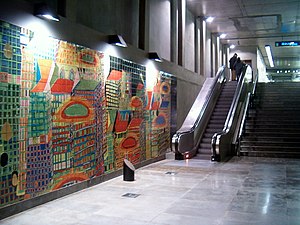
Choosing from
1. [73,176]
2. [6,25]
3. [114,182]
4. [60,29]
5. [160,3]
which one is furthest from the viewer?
[160,3]

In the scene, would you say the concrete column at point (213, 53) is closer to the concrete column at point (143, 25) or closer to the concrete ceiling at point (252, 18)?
the concrete ceiling at point (252, 18)

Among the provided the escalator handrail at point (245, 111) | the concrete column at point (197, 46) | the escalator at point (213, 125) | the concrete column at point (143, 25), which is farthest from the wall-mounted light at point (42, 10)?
the concrete column at point (197, 46)

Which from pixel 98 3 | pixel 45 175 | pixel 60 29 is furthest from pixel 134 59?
pixel 45 175

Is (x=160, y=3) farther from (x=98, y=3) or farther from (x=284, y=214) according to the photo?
(x=284, y=214)

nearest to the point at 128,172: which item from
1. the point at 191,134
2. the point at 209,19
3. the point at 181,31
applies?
the point at 191,134

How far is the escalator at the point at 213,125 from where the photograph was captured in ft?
31.5

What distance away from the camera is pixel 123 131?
24.4 feet

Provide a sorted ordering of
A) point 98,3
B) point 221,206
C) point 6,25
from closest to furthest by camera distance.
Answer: point 6,25 → point 221,206 → point 98,3

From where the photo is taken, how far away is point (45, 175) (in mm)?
4996

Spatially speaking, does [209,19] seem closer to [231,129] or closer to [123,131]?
[231,129]

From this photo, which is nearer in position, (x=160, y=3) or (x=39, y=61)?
(x=39, y=61)

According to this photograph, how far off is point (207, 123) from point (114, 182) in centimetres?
591

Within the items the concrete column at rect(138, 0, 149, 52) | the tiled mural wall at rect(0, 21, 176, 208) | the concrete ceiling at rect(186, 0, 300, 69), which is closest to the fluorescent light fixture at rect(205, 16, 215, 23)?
the concrete ceiling at rect(186, 0, 300, 69)

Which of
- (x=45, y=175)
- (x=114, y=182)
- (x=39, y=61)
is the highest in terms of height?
(x=39, y=61)
